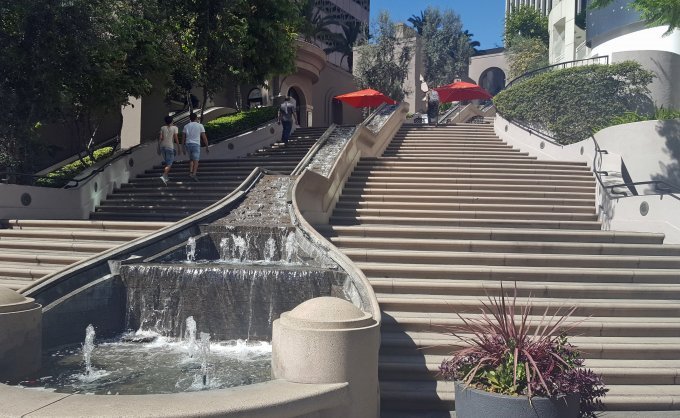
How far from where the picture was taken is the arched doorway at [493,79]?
6237 centimetres

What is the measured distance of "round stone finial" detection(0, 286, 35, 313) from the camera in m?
6.31

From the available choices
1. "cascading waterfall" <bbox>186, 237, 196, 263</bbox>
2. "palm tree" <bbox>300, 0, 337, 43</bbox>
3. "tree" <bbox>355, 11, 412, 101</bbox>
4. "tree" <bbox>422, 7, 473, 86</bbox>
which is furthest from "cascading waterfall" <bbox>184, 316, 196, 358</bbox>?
"tree" <bbox>422, 7, 473, 86</bbox>

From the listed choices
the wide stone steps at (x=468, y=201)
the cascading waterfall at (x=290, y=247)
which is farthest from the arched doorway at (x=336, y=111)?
the cascading waterfall at (x=290, y=247)

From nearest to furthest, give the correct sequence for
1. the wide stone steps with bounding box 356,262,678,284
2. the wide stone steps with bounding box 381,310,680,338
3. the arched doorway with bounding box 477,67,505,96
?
the wide stone steps with bounding box 381,310,680,338
the wide stone steps with bounding box 356,262,678,284
the arched doorway with bounding box 477,67,505,96

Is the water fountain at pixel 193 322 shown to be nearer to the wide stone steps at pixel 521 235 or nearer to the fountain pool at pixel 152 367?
the fountain pool at pixel 152 367

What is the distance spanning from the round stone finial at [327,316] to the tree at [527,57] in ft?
124

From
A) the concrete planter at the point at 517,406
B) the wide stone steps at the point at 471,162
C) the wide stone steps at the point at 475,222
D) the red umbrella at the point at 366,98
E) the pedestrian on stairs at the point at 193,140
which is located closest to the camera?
the concrete planter at the point at 517,406

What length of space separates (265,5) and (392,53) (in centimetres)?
1633

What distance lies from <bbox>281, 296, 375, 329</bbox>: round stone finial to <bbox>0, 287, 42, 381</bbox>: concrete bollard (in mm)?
3149

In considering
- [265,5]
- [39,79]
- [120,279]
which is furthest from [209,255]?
[265,5]

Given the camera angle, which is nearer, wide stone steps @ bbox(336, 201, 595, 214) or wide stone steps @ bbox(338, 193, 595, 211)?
wide stone steps @ bbox(336, 201, 595, 214)

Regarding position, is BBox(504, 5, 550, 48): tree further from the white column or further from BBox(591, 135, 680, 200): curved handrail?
BBox(591, 135, 680, 200): curved handrail

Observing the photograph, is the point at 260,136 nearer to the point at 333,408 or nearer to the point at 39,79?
the point at 39,79

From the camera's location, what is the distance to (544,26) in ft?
191
